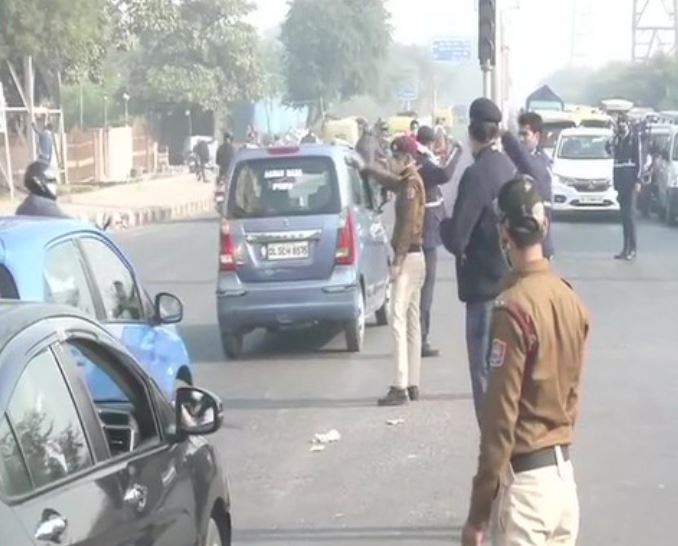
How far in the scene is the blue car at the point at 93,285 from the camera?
7.75 metres

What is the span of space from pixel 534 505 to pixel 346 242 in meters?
9.53

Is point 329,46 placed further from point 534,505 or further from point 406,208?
point 534,505

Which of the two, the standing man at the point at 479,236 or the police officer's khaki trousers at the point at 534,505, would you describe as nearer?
the police officer's khaki trousers at the point at 534,505

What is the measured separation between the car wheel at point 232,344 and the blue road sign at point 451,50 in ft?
221

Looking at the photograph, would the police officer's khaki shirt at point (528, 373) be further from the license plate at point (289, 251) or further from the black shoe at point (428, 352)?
the license plate at point (289, 251)

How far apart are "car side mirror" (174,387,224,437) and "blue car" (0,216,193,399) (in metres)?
1.75

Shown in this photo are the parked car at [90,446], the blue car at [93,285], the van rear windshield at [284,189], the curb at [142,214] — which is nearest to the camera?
the parked car at [90,446]

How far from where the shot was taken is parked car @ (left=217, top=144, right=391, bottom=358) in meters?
14.8

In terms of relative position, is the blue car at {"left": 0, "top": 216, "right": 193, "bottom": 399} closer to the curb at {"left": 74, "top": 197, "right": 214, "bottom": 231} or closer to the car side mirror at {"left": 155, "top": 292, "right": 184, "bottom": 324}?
the car side mirror at {"left": 155, "top": 292, "right": 184, "bottom": 324}

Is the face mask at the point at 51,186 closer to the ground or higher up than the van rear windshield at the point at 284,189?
higher up

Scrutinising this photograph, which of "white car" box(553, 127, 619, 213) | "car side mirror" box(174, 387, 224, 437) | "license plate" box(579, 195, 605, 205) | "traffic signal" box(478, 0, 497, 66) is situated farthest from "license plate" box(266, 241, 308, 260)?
"license plate" box(579, 195, 605, 205)

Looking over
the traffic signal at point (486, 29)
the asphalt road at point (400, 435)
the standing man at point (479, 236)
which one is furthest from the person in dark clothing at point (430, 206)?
the standing man at point (479, 236)

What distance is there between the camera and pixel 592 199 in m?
33.4

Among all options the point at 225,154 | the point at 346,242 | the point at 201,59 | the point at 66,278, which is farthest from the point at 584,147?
the point at 201,59
